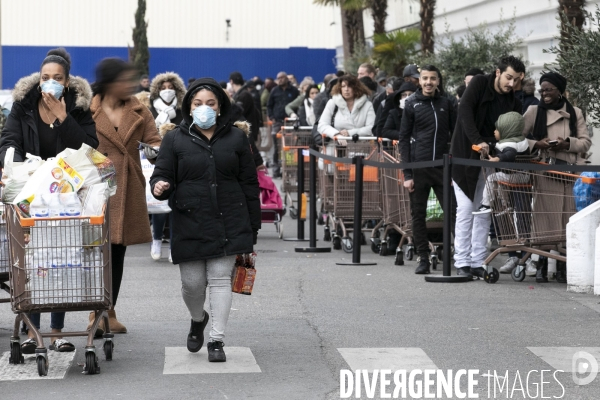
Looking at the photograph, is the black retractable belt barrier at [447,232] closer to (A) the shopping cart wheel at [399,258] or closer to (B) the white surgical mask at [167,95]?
(A) the shopping cart wheel at [399,258]

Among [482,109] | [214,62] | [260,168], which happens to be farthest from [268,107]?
[214,62]

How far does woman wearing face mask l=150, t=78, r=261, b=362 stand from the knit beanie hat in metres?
3.77

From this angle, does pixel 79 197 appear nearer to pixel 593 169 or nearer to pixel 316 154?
pixel 593 169

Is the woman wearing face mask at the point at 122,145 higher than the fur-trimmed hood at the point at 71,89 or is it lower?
lower

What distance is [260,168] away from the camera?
14.6 metres

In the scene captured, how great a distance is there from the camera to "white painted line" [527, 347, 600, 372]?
287 inches

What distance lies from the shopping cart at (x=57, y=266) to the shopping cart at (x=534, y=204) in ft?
14.9

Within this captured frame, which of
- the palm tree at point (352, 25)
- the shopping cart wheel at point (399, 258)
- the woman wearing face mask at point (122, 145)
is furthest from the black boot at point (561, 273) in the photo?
the palm tree at point (352, 25)

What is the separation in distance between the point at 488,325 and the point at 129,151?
2926 millimetres

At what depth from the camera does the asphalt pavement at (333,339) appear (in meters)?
6.74

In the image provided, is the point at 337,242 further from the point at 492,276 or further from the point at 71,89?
the point at 71,89

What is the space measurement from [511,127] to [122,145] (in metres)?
3.85

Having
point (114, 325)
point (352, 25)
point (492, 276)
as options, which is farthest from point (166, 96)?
point (352, 25)

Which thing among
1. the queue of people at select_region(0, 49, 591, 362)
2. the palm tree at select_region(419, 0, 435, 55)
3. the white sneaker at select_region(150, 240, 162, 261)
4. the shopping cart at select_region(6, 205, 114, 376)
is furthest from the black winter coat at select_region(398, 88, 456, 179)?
the palm tree at select_region(419, 0, 435, 55)
